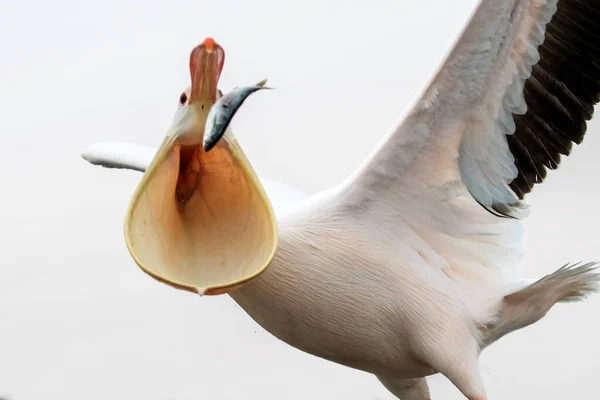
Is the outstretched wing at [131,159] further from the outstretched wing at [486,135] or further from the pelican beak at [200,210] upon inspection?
the pelican beak at [200,210]

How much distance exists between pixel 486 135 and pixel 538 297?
93 cm

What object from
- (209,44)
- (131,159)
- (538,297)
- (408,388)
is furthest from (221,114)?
(131,159)

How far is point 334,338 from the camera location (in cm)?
559

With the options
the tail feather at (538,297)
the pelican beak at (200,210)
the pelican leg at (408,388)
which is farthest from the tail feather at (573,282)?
the pelican beak at (200,210)

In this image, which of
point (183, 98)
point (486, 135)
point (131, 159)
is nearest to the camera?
point (183, 98)

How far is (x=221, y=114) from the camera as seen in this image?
417 centimetres

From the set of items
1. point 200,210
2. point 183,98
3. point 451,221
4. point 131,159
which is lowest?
point 131,159

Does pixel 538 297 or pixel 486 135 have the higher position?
pixel 486 135

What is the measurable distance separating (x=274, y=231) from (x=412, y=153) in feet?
4.13

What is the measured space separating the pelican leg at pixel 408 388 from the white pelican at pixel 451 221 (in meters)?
0.35

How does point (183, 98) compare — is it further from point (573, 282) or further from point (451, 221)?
point (573, 282)

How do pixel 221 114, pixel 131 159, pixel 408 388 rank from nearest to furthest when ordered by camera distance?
pixel 221 114 < pixel 408 388 < pixel 131 159

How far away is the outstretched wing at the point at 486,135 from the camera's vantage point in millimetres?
5281

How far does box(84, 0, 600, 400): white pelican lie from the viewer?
17.5ft
